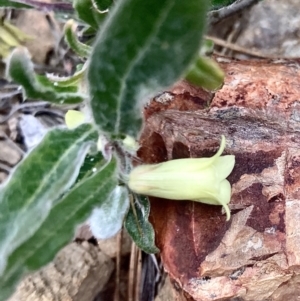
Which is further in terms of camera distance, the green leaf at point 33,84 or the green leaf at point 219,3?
the green leaf at point 219,3

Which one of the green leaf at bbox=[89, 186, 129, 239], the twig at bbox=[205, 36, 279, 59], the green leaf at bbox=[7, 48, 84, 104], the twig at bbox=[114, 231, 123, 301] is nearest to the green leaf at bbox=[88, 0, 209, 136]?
the green leaf at bbox=[7, 48, 84, 104]

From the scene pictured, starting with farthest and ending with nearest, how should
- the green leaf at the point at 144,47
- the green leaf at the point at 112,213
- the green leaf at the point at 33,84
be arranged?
the green leaf at the point at 112,213 < the green leaf at the point at 33,84 < the green leaf at the point at 144,47

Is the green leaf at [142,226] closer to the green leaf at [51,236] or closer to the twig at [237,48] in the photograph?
the green leaf at [51,236]

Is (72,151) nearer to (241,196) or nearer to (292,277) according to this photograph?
(241,196)

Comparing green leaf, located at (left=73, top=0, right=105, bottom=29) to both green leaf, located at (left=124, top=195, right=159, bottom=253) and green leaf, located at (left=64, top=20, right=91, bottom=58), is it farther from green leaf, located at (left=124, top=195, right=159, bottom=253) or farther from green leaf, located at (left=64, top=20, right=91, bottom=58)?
green leaf, located at (left=124, top=195, right=159, bottom=253)

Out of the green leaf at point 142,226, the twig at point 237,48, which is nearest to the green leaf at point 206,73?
the green leaf at point 142,226

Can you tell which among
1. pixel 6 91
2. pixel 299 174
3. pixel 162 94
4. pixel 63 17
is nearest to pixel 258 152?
pixel 299 174
